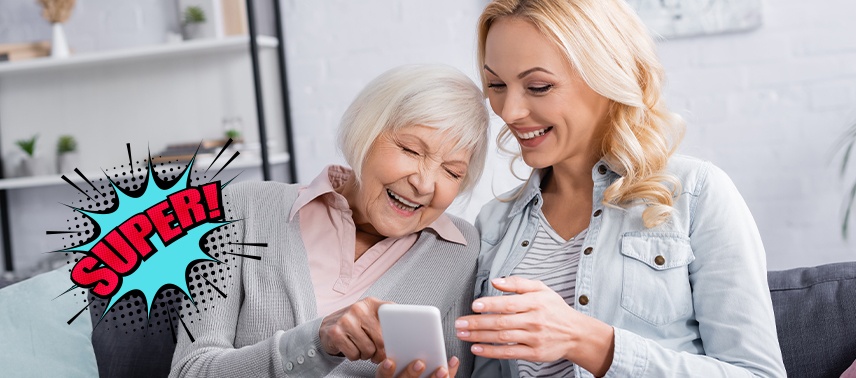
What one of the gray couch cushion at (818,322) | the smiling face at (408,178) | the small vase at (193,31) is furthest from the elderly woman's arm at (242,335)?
the small vase at (193,31)

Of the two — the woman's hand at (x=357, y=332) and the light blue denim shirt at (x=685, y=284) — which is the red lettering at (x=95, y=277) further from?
the light blue denim shirt at (x=685, y=284)

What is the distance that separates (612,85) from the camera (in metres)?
1.53

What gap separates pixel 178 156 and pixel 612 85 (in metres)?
2.11

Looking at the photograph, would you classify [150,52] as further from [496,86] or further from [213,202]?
[496,86]

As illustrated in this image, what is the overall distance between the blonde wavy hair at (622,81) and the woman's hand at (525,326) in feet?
1.07

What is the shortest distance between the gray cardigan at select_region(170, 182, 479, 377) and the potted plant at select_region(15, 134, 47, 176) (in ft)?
7.13

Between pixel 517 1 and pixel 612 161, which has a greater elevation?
pixel 517 1

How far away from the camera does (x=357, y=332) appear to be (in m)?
1.34

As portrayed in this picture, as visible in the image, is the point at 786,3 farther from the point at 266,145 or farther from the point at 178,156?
the point at 178,156

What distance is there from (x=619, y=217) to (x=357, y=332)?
0.58m

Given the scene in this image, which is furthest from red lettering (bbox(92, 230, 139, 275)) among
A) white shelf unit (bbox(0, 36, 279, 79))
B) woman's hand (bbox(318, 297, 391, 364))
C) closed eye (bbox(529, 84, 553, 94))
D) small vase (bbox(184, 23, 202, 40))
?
small vase (bbox(184, 23, 202, 40))

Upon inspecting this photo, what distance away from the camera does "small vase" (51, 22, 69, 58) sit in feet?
10.9

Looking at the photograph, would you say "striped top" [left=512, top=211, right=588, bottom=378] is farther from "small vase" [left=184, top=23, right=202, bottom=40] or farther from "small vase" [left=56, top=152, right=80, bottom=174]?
"small vase" [left=56, top=152, right=80, bottom=174]

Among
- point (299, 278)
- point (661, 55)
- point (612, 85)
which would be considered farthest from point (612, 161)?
point (661, 55)
